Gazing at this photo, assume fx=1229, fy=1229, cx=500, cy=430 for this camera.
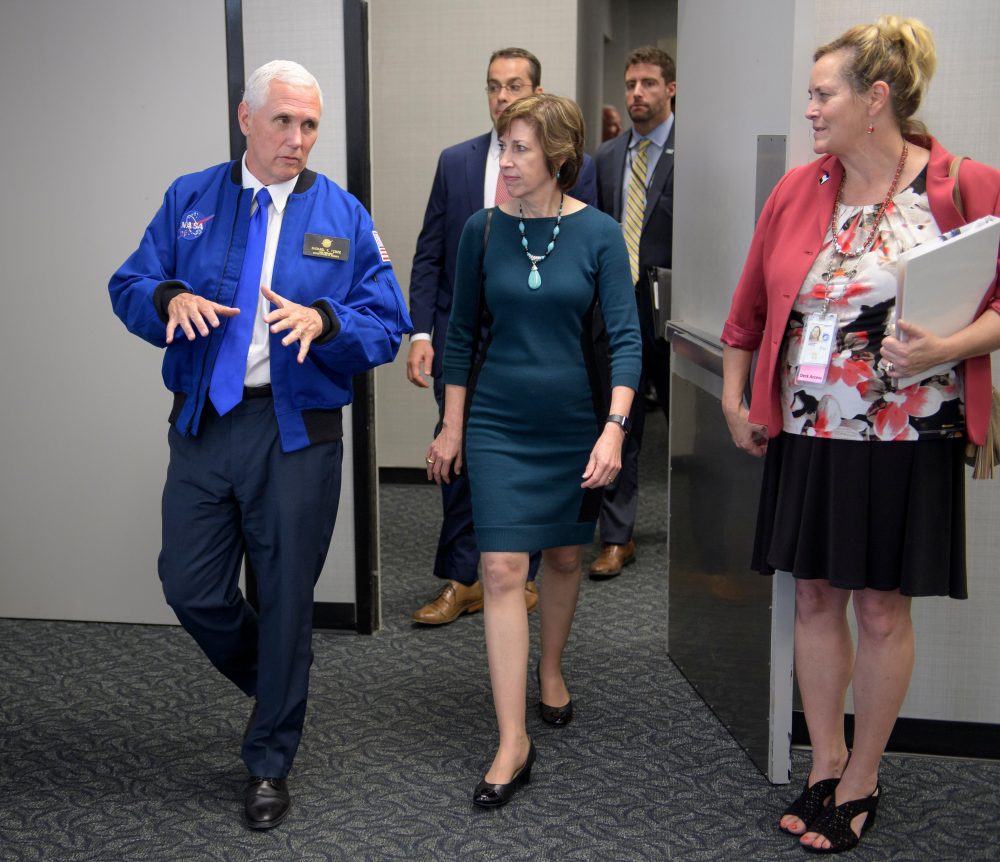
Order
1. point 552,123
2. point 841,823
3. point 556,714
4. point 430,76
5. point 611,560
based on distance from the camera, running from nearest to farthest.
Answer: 1. point 841,823
2. point 552,123
3. point 556,714
4. point 611,560
5. point 430,76

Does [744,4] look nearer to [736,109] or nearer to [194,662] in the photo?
[736,109]

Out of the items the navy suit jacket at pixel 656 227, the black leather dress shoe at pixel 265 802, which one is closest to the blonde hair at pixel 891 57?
the black leather dress shoe at pixel 265 802

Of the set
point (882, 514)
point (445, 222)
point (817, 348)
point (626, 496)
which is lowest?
point (626, 496)

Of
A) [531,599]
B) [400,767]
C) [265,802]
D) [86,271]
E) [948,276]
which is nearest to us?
[948,276]

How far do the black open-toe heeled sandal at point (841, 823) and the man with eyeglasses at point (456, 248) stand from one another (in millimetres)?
1453

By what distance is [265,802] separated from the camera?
268 centimetres

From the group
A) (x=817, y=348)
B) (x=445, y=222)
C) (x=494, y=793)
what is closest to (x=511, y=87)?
(x=445, y=222)

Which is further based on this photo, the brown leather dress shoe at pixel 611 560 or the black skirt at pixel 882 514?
the brown leather dress shoe at pixel 611 560

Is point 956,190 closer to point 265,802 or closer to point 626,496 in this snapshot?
point 265,802

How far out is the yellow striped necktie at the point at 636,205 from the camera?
447cm

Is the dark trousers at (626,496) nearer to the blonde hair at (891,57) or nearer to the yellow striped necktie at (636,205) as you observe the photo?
the yellow striped necktie at (636,205)

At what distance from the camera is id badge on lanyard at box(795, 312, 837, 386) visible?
239 centimetres

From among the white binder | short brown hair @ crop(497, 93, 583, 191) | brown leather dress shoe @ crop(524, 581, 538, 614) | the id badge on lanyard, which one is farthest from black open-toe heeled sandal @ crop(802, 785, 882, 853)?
brown leather dress shoe @ crop(524, 581, 538, 614)

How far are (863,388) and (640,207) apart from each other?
87.9 inches
